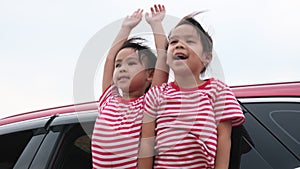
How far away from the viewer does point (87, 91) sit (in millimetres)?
2646

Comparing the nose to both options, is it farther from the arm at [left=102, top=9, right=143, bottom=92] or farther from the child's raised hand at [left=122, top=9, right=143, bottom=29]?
the child's raised hand at [left=122, top=9, right=143, bottom=29]

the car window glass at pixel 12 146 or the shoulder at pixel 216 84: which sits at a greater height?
the shoulder at pixel 216 84

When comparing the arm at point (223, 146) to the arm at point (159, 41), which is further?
the arm at point (159, 41)

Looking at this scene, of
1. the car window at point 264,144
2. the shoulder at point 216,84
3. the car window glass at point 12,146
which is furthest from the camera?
the car window glass at point 12,146

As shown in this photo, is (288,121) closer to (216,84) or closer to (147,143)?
(216,84)

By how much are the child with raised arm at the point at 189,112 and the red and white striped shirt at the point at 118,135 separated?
6 centimetres

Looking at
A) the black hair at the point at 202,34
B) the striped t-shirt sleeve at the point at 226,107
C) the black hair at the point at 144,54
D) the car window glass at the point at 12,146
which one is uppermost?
the black hair at the point at 202,34

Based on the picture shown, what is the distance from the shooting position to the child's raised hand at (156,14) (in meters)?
2.73

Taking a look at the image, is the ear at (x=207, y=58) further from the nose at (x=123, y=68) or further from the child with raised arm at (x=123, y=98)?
the nose at (x=123, y=68)

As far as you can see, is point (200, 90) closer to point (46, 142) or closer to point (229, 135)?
point (229, 135)

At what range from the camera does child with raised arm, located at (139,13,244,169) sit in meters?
2.35

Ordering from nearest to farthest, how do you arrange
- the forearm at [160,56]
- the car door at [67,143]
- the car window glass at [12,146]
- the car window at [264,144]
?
the car window at [264,144]
the forearm at [160,56]
the car door at [67,143]
the car window glass at [12,146]

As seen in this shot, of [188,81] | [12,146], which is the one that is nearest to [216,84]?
[188,81]

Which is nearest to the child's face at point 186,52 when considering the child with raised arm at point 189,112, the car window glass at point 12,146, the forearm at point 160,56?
the child with raised arm at point 189,112
